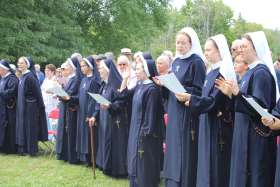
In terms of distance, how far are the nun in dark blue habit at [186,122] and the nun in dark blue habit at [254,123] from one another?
112 centimetres

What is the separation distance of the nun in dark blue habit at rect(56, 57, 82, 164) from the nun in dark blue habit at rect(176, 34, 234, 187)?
447 centimetres

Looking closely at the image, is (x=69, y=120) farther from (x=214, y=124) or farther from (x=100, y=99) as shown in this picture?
(x=214, y=124)

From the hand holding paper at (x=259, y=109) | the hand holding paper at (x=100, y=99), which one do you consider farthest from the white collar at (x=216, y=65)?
the hand holding paper at (x=100, y=99)

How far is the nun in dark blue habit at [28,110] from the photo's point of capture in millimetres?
10348

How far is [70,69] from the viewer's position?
386 inches

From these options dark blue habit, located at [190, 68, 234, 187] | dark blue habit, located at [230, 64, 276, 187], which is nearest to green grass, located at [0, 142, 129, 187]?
dark blue habit, located at [190, 68, 234, 187]

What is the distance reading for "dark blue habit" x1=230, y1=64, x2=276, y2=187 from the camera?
4.74 metres

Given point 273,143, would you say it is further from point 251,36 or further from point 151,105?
point 151,105

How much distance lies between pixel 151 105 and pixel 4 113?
5.23 metres

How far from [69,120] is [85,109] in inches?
23.2

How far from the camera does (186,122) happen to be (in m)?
6.05

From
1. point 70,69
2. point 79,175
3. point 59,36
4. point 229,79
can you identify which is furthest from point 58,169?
point 59,36

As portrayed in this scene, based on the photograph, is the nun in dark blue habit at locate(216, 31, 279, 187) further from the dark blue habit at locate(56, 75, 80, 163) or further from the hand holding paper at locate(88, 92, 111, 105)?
the dark blue habit at locate(56, 75, 80, 163)

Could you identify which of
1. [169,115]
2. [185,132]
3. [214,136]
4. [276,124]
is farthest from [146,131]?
[276,124]
